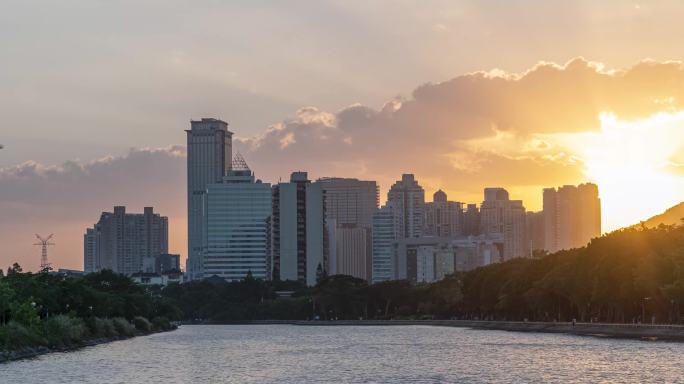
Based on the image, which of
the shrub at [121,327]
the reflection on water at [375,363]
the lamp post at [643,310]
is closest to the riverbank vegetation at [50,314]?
the shrub at [121,327]

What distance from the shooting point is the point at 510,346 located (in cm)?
13638

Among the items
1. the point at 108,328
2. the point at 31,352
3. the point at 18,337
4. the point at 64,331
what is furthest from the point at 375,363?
the point at 108,328

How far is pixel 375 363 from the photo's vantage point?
109 meters

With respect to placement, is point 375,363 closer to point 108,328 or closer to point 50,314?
point 50,314

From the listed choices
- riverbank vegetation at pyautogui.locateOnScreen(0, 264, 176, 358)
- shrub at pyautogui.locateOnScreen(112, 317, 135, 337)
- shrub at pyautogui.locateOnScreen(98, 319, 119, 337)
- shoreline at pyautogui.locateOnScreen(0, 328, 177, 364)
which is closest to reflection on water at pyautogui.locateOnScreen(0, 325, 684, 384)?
shoreline at pyautogui.locateOnScreen(0, 328, 177, 364)

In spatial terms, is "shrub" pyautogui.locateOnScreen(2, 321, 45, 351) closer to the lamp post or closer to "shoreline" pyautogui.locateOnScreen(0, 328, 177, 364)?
"shoreline" pyautogui.locateOnScreen(0, 328, 177, 364)

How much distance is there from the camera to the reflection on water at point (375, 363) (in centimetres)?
9075

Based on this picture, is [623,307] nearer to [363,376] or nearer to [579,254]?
[579,254]

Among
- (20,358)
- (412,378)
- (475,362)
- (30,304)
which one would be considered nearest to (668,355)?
(475,362)

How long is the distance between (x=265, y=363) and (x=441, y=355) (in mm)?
17700

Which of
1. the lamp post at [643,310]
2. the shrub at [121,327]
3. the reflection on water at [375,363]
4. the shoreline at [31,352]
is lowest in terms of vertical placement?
the reflection on water at [375,363]

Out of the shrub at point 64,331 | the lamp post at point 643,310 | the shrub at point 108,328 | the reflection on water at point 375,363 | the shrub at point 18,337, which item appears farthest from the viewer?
the shrub at point 108,328

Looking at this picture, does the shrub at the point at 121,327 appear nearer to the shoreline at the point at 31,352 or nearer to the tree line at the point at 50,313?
the tree line at the point at 50,313

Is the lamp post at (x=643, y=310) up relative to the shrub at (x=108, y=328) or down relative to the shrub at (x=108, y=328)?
up
